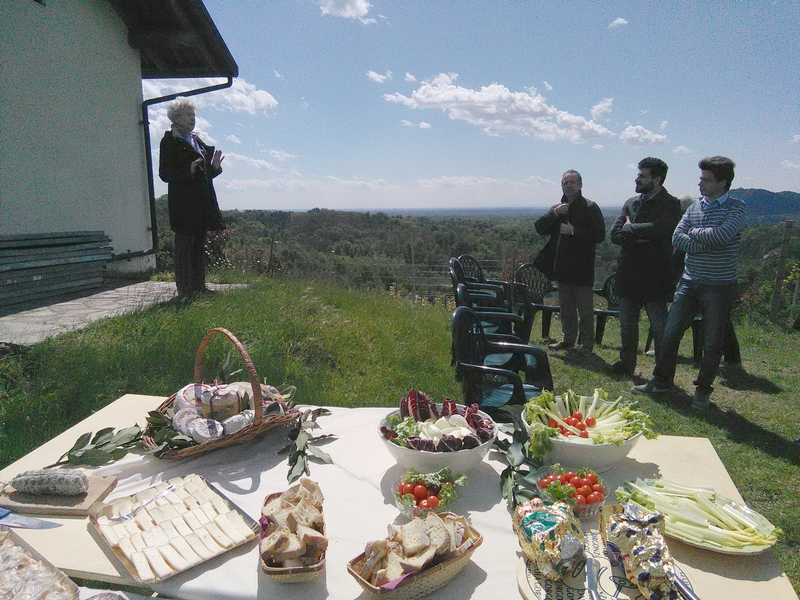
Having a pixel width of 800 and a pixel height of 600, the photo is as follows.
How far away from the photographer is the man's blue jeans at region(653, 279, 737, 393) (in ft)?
15.0

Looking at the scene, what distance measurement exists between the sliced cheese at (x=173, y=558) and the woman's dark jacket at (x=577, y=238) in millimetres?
5647

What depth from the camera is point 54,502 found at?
5.77 feet

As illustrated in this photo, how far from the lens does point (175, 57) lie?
30.5ft

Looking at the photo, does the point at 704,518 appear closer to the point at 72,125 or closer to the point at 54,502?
the point at 54,502

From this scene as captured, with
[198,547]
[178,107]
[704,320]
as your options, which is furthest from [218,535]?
[178,107]

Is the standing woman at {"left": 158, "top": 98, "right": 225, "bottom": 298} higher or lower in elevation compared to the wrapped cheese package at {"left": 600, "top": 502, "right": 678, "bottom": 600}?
higher

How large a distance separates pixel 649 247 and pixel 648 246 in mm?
14

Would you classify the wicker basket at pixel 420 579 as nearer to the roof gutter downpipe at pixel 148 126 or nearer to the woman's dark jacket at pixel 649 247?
the woman's dark jacket at pixel 649 247

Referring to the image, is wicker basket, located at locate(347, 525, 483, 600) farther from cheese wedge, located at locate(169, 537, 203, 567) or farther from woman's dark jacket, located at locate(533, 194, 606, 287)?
woman's dark jacket, located at locate(533, 194, 606, 287)

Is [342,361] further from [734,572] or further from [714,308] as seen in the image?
[734,572]

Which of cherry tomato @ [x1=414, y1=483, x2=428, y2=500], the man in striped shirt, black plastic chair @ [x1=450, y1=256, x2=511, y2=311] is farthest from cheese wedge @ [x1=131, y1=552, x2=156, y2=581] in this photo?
the man in striped shirt

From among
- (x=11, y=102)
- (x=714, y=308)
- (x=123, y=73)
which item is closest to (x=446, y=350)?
(x=714, y=308)

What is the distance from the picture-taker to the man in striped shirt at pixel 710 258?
14.5 feet

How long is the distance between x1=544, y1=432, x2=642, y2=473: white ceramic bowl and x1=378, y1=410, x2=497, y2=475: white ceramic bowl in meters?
0.27
